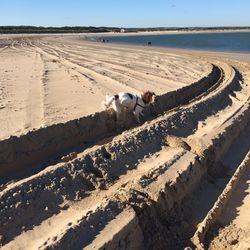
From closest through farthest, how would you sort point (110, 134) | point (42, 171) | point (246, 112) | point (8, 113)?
1. point (42, 171)
2. point (110, 134)
3. point (8, 113)
4. point (246, 112)

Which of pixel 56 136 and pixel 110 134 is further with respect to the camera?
pixel 110 134

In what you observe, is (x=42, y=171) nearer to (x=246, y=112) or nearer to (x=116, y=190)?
(x=116, y=190)

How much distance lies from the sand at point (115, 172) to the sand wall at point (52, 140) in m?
0.02

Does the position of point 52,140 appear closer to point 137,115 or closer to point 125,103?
point 125,103

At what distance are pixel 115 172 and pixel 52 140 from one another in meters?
1.37

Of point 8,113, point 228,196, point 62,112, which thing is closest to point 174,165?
point 228,196

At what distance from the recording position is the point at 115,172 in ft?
25.8

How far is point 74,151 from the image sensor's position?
8500mm

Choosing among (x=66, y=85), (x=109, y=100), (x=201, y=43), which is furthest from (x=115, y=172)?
(x=201, y=43)

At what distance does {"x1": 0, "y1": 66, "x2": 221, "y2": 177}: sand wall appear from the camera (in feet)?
24.7

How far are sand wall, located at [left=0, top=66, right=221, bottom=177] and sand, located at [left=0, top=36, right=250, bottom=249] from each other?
0.07ft

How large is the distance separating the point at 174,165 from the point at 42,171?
8.23 feet

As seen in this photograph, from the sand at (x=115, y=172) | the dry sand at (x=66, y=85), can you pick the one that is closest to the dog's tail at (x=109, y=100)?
the sand at (x=115, y=172)

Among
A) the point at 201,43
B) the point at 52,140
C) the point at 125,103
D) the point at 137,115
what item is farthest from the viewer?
the point at 201,43
